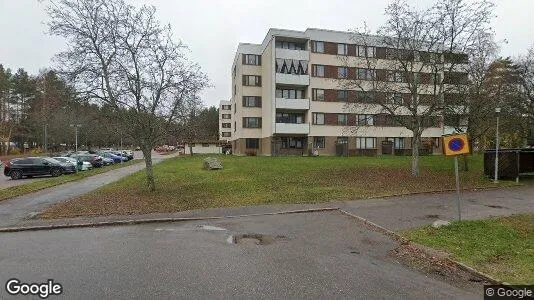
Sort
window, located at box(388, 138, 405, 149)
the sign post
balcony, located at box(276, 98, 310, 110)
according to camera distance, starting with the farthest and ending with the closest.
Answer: window, located at box(388, 138, 405, 149)
balcony, located at box(276, 98, 310, 110)
the sign post

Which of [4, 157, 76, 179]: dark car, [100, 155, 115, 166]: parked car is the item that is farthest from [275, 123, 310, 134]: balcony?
[4, 157, 76, 179]: dark car

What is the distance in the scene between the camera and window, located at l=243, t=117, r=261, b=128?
1870 inches

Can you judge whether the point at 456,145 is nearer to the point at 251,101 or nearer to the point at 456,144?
the point at 456,144

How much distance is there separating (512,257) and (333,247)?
11.3ft

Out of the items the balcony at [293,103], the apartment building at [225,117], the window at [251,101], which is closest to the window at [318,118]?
the balcony at [293,103]

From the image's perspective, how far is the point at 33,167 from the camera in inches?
1112

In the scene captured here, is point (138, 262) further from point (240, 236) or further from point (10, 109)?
point (10, 109)

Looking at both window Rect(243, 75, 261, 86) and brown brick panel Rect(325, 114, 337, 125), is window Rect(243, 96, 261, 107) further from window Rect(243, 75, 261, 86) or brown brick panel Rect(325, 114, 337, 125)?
brown brick panel Rect(325, 114, 337, 125)

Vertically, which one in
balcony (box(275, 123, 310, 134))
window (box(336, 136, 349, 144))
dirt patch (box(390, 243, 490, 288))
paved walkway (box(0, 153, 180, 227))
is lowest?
paved walkway (box(0, 153, 180, 227))

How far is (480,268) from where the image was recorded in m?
6.11

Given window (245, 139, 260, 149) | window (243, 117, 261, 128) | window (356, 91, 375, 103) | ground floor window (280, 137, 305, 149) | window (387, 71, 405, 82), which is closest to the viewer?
window (356, 91, 375, 103)

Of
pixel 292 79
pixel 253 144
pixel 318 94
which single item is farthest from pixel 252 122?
pixel 318 94

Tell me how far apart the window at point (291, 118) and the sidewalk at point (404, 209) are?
30114mm

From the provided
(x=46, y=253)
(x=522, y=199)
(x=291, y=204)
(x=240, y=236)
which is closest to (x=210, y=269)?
(x=240, y=236)
